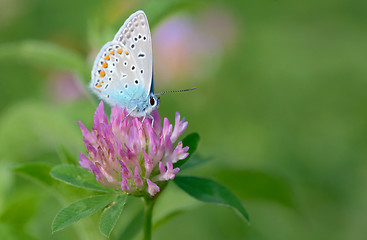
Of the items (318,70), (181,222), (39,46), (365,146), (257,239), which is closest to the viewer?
(39,46)

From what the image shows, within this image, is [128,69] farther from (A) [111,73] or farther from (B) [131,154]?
(B) [131,154]

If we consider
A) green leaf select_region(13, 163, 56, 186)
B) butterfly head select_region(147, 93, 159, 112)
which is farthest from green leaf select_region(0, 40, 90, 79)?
green leaf select_region(13, 163, 56, 186)

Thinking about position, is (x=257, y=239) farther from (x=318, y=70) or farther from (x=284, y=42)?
(x=284, y=42)

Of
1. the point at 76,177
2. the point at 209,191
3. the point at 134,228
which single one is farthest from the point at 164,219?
the point at 76,177

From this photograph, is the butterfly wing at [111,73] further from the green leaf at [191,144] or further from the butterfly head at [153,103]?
the green leaf at [191,144]

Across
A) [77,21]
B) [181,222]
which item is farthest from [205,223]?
[77,21]

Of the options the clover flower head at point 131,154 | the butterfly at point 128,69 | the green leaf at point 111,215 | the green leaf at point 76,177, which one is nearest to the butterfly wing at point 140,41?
the butterfly at point 128,69
